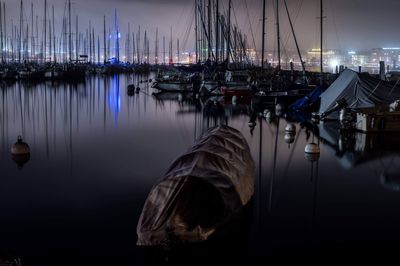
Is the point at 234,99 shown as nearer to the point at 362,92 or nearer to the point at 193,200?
the point at 362,92

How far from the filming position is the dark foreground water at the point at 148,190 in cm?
1144

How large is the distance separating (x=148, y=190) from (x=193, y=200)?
5.10 metres

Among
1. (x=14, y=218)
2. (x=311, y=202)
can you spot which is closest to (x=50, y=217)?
(x=14, y=218)

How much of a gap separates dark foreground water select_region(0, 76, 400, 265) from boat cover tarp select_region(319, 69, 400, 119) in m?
2.85

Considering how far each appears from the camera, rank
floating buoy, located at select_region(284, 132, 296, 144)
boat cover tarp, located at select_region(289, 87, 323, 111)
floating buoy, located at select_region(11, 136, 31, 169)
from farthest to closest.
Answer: boat cover tarp, located at select_region(289, 87, 323, 111) → floating buoy, located at select_region(284, 132, 296, 144) → floating buoy, located at select_region(11, 136, 31, 169)

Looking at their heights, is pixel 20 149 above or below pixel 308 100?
below

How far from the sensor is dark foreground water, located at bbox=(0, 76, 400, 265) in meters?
11.4

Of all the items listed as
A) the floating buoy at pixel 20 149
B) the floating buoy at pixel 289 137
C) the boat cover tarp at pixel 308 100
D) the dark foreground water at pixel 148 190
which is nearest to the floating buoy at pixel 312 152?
the dark foreground water at pixel 148 190

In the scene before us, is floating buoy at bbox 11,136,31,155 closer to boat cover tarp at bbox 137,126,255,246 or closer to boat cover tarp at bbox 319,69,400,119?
boat cover tarp at bbox 137,126,255,246

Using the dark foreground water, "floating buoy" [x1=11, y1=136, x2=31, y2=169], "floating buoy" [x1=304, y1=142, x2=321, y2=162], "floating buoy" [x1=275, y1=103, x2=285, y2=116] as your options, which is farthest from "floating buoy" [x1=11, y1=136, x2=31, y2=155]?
"floating buoy" [x1=275, y1=103, x2=285, y2=116]

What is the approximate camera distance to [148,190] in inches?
641

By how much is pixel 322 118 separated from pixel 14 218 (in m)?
25.3

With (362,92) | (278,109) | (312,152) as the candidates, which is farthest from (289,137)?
(278,109)

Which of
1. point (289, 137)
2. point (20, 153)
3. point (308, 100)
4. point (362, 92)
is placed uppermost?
point (362, 92)
